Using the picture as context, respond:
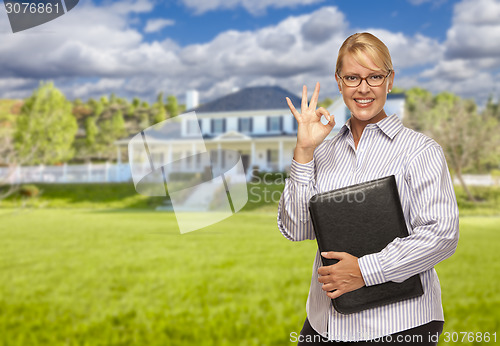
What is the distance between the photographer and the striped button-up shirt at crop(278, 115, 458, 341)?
107 centimetres

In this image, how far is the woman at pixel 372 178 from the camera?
1075 millimetres

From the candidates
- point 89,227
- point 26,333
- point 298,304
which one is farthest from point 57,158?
point 298,304

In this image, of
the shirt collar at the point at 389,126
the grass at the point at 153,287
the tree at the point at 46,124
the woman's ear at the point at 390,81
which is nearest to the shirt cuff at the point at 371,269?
the shirt collar at the point at 389,126

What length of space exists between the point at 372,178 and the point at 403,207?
0.11 meters

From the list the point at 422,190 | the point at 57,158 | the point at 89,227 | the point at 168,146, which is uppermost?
the point at 168,146

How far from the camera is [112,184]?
1769 cm

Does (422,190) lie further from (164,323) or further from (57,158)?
(57,158)

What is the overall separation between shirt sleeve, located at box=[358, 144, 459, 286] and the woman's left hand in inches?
0.7

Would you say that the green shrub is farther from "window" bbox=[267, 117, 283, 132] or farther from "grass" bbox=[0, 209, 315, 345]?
"window" bbox=[267, 117, 283, 132]

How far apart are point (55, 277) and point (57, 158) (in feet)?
43.6

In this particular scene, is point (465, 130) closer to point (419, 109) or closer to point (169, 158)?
point (419, 109)

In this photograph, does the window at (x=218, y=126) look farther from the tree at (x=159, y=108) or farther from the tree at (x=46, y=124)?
the tree at (x=46, y=124)

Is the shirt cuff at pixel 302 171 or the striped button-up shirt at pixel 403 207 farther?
the shirt cuff at pixel 302 171

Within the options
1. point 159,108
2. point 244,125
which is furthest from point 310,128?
point 159,108
